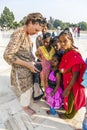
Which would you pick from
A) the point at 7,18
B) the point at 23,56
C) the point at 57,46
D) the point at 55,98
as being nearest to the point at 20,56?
the point at 23,56

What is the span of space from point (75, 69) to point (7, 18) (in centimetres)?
6815

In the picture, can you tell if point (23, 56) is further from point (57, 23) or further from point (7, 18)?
point (57, 23)

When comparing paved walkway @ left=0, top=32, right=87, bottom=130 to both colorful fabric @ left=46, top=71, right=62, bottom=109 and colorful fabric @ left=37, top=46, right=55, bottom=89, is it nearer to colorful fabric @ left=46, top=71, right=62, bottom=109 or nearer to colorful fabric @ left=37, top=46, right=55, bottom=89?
colorful fabric @ left=46, top=71, right=62, bottom=109

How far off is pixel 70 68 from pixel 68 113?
0.74m

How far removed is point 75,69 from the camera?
3365 millimetres

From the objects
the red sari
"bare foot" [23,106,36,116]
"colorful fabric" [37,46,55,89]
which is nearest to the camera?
the red sari

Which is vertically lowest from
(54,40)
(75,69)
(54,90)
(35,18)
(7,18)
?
(54,90)

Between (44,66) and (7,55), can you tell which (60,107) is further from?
(7,55)

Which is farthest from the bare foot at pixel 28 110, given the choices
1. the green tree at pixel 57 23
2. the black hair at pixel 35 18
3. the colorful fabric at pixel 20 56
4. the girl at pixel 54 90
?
the green tree at pixel 57 23

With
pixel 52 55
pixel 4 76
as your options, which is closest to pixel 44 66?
pixel 52 55

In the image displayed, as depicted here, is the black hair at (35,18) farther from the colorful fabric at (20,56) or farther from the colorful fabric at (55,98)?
the colorful fabric at (55,98)

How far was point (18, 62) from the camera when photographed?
3521 mm

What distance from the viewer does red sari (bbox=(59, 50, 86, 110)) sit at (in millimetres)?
3346

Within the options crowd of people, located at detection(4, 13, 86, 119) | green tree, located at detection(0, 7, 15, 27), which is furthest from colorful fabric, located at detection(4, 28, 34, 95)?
green tree, located at detection(0, 7, 15, 27)
